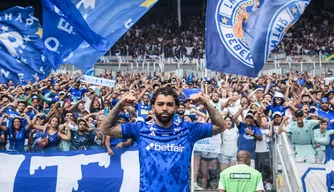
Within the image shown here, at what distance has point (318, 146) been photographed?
953 cm

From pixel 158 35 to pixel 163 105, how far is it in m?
35.7

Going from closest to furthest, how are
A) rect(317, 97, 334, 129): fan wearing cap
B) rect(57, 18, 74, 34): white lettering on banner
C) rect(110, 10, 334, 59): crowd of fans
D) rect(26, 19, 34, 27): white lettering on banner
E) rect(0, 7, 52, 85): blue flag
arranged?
1. rect(57, 18, 74, 34): white lettering on banner
2. rect(317, 97, 334, 129): fan wearing cap
3. rect(0, 7, 52, 85): blue flag
4. rect(26, 19, 34, 27): white lettering on banner
5. rect(110, 10, 334, 59): crowd of fans

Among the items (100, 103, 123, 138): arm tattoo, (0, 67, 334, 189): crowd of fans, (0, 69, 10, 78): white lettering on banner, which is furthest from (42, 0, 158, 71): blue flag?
(100, 103, 123, 138): arm tattoo

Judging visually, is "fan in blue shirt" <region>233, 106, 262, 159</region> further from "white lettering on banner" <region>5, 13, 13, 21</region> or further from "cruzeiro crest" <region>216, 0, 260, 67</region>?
"white lettering on banner" <region>5, 13, 13, 21</region>

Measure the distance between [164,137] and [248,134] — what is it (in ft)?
17.3

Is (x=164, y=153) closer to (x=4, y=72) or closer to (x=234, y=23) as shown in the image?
(x=234, y=23)

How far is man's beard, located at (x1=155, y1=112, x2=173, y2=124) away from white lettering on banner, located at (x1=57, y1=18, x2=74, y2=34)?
5905 millimetres

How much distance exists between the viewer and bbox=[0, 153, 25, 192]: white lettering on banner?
987 cm

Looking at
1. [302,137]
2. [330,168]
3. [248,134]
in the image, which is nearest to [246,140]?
[248,134]

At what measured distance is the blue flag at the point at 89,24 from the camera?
33.9 feet

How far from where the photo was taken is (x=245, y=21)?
39.1 ft

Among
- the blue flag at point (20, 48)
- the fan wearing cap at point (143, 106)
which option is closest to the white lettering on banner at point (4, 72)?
the blue flag at point (20, 48)

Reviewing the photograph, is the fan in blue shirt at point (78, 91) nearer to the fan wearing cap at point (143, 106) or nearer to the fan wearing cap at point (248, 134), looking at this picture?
the fan wearing cap at point (143, 106)

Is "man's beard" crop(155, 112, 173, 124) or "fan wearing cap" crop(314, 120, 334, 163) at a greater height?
"man's beard" crop(155, 112, 173, 124)
